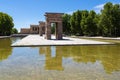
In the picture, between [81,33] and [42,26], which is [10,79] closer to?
[42,26]

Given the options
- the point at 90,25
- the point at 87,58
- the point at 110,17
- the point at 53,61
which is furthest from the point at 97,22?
the point at 53,61

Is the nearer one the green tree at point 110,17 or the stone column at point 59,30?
the stone column at point 59,30

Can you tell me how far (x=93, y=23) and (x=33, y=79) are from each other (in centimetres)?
5837

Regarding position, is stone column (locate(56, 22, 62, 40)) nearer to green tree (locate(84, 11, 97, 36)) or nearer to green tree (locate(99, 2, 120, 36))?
green tree (locate(99, 2, 120, 36))

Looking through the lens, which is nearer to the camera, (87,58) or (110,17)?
(87,58)

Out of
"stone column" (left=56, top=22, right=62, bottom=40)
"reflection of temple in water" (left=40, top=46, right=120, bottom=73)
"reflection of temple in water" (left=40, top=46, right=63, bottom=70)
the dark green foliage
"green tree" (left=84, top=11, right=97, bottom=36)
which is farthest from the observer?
"green tree" (left=84, top=11, right=97, bottom=36)

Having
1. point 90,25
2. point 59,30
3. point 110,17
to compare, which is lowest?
point 59,30

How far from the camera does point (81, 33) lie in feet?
243

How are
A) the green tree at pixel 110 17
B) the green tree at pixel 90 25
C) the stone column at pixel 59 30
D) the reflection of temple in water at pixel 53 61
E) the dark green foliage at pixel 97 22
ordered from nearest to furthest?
the reflection of temple in water at pixel 53 61, the stone column at pixel 59 30, the green tree at pixel 110 17, the dark green foliage at pixel 97 22, the green tree at pixel 90 25

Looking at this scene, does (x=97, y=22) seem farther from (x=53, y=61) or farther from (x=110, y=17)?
(x=53, y=61)

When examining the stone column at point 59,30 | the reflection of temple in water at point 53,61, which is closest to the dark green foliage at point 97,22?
the stone column at point 59,30

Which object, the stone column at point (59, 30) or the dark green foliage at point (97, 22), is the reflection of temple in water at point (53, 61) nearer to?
the stone column at point (59, 30)

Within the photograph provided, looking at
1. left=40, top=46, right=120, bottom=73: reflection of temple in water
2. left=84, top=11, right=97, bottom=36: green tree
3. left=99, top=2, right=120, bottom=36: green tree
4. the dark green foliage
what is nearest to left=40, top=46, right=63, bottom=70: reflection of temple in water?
left=40, top=46, right=120, bottom=73: reflection of temple in water

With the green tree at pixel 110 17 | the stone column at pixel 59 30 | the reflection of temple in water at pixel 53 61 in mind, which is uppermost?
the green tree at pixel 110 17
